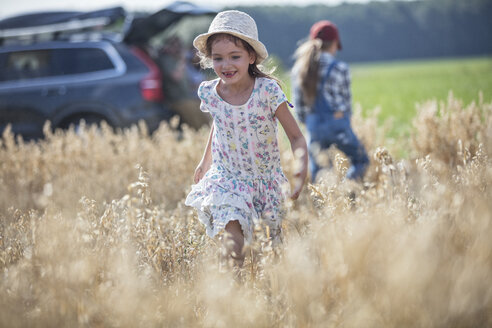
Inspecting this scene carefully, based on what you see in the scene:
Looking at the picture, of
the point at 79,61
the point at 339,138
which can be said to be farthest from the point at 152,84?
the point at 339,138

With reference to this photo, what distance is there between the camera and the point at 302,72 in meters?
4.32

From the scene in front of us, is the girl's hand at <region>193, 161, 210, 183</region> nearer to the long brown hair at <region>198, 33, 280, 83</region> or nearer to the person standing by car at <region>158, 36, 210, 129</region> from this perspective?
the long brown hair at <region>198, 33, 280, 83</region>

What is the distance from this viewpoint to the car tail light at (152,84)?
→ 6.49m

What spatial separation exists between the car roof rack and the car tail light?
2.53ft

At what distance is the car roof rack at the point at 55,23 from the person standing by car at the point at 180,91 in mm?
947

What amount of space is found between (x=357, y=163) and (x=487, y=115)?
4.22 ft

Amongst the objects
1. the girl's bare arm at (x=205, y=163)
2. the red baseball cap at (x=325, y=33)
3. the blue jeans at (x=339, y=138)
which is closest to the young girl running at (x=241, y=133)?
the girl's bare arm at (x=205, y=163)

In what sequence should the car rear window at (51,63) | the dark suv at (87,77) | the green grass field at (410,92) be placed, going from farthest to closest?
the green grass field at (410,92) < the car rear window at (51,63) < the dark suv at (87,77)

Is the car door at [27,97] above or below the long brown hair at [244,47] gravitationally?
below

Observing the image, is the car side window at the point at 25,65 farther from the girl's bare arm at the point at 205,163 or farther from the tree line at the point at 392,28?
the tree line at the point at 392,28

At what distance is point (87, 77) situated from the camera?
21.9 feet

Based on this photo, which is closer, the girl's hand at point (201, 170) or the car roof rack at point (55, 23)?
the girl's hand at point (201, 170)

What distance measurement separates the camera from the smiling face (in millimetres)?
2633

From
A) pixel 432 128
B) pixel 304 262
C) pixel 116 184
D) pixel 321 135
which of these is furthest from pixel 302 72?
pixel 304 262
